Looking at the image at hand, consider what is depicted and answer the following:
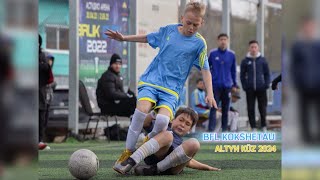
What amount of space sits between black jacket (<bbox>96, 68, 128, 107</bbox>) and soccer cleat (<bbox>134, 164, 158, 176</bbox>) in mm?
7841

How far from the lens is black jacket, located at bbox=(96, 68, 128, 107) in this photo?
13.6m

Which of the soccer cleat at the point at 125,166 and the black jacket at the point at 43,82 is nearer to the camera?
the soccer cleat at the point at 125,166

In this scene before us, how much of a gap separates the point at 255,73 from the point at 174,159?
34.5ft

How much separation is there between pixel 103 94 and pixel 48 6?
24.3ft

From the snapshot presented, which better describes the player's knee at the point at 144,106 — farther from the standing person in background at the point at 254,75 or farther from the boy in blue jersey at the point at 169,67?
the standing person in background at the point at 254,75

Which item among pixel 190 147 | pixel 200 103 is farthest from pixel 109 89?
pixel 190 147

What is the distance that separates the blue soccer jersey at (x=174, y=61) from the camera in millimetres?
5977

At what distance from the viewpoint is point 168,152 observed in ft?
18.9

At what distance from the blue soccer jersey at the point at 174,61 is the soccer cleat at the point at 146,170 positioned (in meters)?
0.57

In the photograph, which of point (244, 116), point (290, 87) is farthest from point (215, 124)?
point (290, 87)

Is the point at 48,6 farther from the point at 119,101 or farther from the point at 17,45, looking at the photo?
the point at 17,45

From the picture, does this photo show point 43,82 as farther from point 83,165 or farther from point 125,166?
point 83,165

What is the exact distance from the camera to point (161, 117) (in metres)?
5.71

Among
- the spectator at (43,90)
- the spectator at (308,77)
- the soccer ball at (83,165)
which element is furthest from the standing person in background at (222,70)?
the spectator at (308,77)
